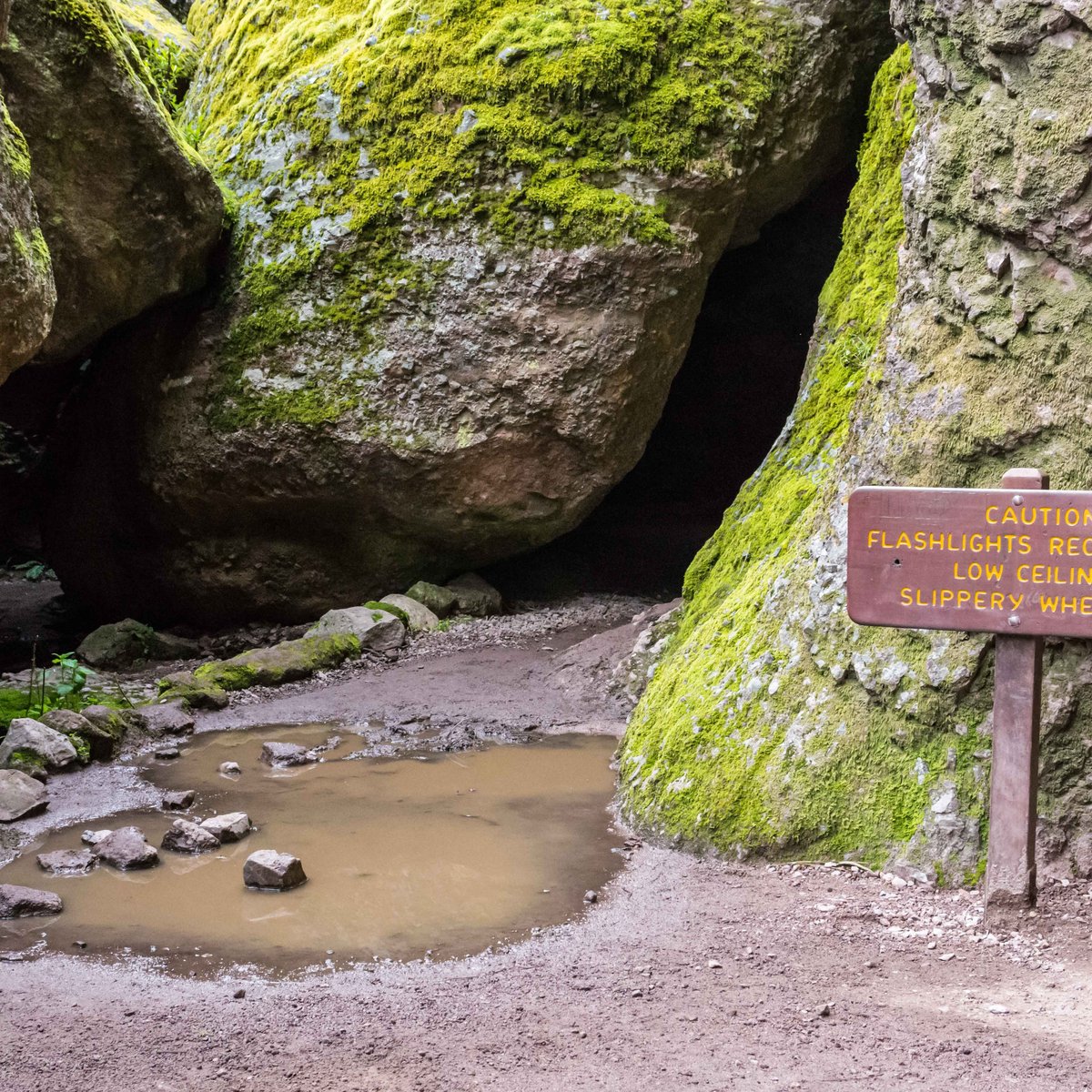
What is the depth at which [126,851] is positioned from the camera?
14.3ft

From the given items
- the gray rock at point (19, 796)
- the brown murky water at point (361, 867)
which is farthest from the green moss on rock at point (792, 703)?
the gray rock at point (19, 796)

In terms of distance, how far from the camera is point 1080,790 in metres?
3.83

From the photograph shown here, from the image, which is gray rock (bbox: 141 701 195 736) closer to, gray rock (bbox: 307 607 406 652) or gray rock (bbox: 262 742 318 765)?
gray rock (bbox: 262 742 318 765)

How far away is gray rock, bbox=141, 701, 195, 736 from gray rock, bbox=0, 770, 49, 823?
118cm

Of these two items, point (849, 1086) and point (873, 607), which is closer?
point (849, 1086)

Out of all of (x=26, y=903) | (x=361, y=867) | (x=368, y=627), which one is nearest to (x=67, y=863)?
(x=26, y=903)

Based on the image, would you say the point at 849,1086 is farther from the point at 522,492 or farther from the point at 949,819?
the point at 522,492

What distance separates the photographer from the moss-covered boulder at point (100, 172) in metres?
6.74

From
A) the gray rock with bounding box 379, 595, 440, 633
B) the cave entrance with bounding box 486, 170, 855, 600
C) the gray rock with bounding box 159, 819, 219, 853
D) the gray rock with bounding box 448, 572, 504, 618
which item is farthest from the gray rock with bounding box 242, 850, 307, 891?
the cave entrance with bounding box 486, 170, 855, 600

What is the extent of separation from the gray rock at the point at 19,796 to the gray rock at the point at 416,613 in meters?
3.88

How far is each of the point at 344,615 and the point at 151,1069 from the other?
19.2 ft

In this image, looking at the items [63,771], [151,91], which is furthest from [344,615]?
[151,91]

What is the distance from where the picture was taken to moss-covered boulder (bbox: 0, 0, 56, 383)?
5.03 m

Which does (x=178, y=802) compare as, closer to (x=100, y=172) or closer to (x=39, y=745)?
(x=39, y=745)
